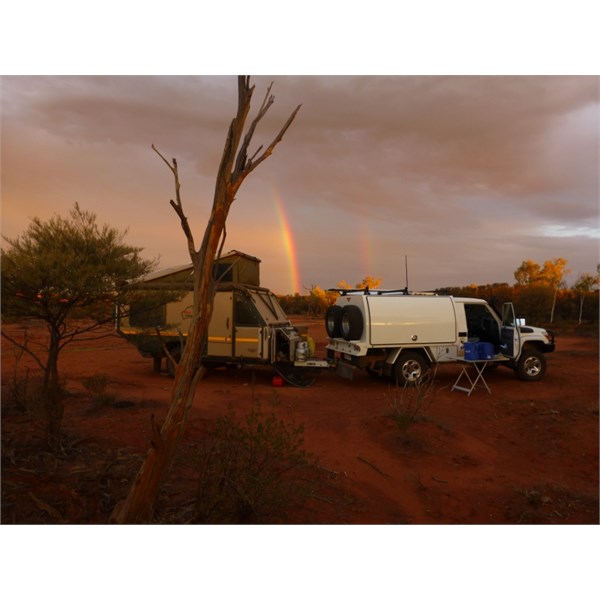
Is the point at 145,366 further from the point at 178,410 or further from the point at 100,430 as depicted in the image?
the point at 178,410

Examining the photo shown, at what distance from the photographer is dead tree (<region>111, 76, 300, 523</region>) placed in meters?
3.28

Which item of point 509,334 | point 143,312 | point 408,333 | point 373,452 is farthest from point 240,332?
point 509,334

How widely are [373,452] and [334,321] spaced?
497 centimetres

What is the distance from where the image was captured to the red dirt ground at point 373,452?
4340mm

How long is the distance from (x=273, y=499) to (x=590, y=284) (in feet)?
136

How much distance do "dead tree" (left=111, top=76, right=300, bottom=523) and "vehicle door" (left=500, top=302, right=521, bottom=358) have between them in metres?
8.51

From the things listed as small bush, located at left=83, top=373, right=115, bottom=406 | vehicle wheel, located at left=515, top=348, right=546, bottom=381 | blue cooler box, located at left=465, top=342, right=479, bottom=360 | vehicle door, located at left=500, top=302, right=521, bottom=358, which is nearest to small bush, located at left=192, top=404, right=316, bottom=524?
small bush, located at left=83, top=373, right=115, bottom=406

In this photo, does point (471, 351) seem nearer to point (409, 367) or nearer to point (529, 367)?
point (409, 367)

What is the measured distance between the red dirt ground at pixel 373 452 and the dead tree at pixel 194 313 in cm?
83

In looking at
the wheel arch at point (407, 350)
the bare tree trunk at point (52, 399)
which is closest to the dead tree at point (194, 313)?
the bare tree trunk at point (52, 399)

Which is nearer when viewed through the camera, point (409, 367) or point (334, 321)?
point (409, 367)

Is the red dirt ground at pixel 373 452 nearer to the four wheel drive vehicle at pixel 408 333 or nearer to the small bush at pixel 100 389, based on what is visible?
the small bush at pixel 100 389

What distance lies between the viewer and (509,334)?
33.5 ft

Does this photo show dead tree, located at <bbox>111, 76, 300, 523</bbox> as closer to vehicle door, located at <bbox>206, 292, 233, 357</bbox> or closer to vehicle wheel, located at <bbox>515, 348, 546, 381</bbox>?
vehicle door, located at <bbox>206, 292, 233, 357</bbox>
